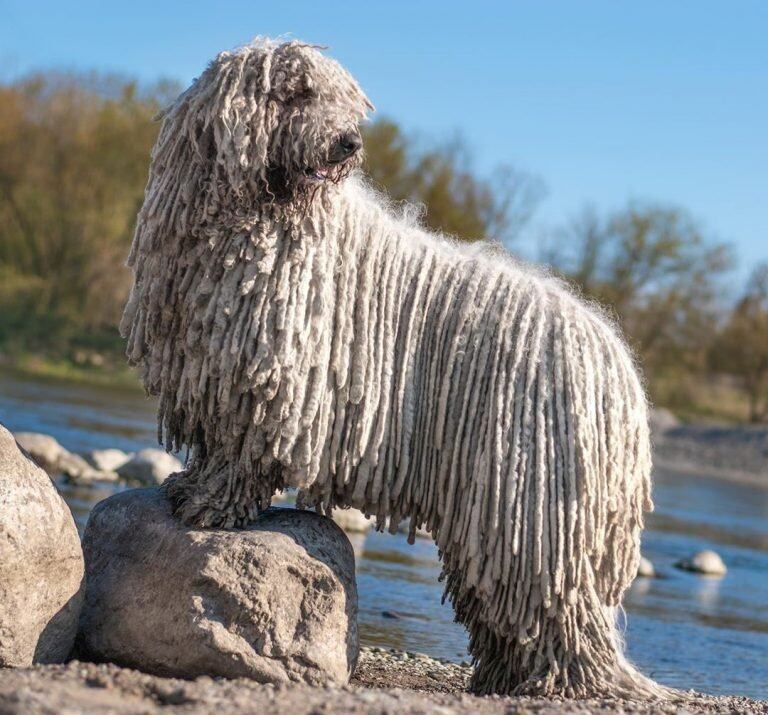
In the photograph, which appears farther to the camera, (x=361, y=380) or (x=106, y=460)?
(x=106, y=460)

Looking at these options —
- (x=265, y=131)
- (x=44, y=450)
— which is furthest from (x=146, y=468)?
(x=265, y=131)

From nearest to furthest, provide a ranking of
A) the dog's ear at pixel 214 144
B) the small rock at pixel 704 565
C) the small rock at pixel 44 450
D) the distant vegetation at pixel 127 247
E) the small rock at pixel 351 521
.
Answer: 1. the dog's ear at pixel 214 144
2. the small rock at pixel 351 521
3. the small rock at pixel 44 450
4. the small rock at pixel 704 565
5. the distant vegetation at pixel 127 247

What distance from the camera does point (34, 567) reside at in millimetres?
5238

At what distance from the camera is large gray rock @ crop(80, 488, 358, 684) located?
17.4 feet

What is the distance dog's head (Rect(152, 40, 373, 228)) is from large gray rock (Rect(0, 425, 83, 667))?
142 cm

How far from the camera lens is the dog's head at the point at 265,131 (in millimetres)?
5414

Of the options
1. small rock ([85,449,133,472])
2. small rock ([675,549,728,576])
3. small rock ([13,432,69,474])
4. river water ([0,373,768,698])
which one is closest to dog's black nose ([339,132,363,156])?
river water ([0,373,768,698])

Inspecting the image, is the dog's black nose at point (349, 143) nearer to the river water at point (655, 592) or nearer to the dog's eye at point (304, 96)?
the dog's eye at point (304, 96)

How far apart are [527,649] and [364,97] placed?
8.87ft

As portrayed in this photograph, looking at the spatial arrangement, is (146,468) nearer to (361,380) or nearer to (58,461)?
(58,461)

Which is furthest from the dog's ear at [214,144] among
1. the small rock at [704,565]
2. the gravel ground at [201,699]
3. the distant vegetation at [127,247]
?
the distant vegetation at [127,247]

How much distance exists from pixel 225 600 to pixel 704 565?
10.2 metres

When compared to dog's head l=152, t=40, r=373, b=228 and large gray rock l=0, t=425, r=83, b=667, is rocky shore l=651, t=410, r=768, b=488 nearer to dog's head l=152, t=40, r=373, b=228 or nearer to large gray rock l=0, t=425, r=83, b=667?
dog's head l=152, t=40, r=373, b=228

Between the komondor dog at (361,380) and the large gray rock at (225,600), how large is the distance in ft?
0.62
